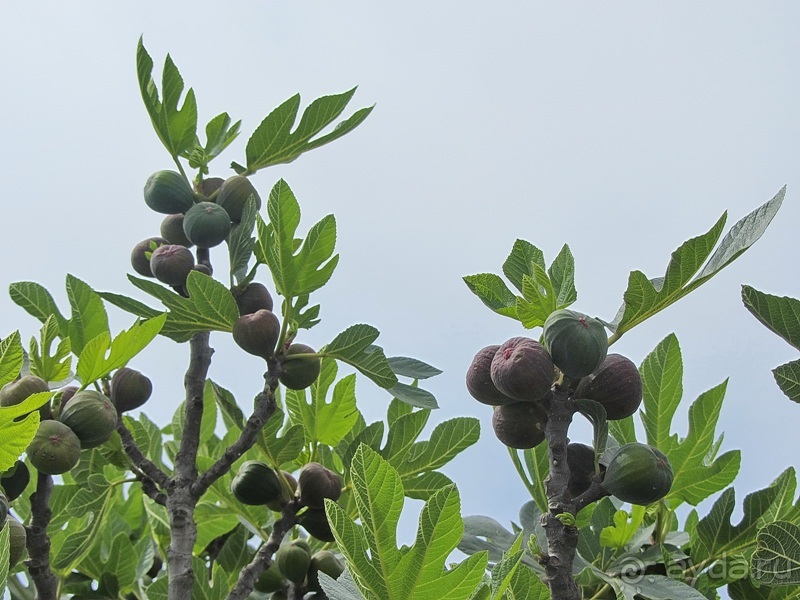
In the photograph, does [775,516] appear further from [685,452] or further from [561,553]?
[561,553]

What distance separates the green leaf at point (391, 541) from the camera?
112 cm

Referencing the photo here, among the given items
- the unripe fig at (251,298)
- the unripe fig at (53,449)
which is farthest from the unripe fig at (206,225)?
the unripe fig at (53,449)

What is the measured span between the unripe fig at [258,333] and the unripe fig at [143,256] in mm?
556

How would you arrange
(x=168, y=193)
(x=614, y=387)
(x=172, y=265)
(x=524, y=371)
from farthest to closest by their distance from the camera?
(x=168, y=193)
(x=172, y=265)
(x=614, y=387)
(x=524, y=371)

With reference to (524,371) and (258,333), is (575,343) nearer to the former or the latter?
(524,371)

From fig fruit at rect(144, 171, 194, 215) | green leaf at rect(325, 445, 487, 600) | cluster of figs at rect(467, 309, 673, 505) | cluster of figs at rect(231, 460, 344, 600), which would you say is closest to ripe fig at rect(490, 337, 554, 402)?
cluster of figs at rect(467, 309, 673, 505)

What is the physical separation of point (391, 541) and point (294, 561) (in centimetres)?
149

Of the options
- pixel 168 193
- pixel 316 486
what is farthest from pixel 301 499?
pixel 168 193

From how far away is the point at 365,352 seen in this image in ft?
7.89

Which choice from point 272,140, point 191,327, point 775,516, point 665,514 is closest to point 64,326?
point 191,327

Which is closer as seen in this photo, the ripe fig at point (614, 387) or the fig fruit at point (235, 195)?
the ripe fig at point (614, 387)

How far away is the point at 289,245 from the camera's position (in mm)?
2283

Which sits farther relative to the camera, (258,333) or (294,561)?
(294,561)

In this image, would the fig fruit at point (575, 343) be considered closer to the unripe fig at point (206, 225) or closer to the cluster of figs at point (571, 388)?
the cluster of figs at point (571, 388)
